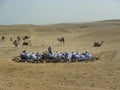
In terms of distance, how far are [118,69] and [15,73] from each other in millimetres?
5367

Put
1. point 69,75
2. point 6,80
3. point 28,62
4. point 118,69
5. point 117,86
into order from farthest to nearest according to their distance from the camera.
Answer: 1. point 28,62
2. point 118,69
3. point 69,75
4. point 6,80
5. point 117,86

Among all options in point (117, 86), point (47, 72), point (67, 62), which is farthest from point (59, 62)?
point (117, 86)

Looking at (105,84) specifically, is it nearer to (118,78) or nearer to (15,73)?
(118,78)

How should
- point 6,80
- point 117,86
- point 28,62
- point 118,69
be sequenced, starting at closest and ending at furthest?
1. point 117,86
2. point 6,80
3. point 118,69
4. point 28,62

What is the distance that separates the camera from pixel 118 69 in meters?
19.8

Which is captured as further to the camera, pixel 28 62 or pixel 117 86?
pixel 28 62

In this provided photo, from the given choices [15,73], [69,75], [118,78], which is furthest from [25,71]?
[118,78]

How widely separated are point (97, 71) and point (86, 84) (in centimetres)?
344

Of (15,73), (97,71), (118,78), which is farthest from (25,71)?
(118,78)

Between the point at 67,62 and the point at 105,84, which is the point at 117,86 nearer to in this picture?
the point at 105,84

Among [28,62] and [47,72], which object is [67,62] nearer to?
[28,62]

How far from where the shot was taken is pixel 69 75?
60.1ft

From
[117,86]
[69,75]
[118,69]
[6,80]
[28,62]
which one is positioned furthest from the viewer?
[28,62]

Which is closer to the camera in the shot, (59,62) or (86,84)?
(86,84)
